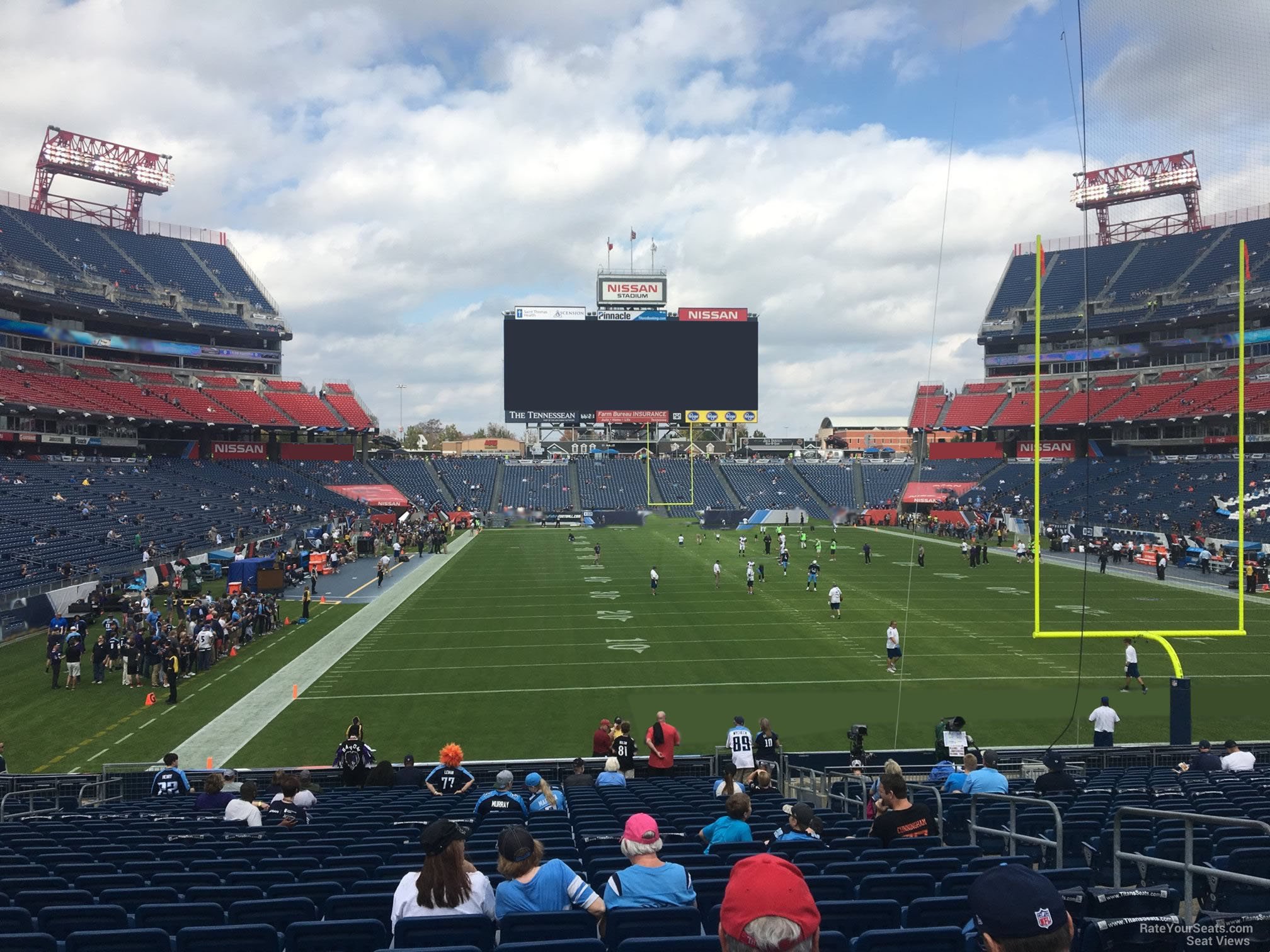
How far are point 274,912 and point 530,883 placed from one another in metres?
1.30

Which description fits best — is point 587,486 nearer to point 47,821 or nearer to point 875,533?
point 875,533

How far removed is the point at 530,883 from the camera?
14.2 feet

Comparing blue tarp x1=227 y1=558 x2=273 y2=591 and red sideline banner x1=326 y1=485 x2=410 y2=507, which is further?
red sideline banner x1=326 y1=485 x2=410 y2=507

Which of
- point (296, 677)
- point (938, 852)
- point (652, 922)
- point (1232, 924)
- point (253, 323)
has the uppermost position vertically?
point (253, 323)

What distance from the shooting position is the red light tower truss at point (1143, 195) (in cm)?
6169

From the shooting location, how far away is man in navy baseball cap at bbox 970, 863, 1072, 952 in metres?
2.24

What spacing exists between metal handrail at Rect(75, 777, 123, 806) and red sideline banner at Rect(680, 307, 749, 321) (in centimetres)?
6329

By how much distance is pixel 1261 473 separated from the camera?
160 ft

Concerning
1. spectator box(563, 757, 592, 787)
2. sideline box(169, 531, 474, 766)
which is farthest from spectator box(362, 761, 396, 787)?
sideline box(169, 531, 474, 766)

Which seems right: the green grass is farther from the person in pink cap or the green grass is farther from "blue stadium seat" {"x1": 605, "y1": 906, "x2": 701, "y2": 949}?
"blue stadium seat" {"x1": 605, "y1": 906, "x2": 701, "y2": 949}

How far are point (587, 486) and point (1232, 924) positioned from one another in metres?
74.6

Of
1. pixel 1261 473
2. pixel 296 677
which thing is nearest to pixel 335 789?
pixel 296 677

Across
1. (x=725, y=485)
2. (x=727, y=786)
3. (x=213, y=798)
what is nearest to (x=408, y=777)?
(x=213, y=798)

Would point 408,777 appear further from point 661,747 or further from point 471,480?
point 471,480
